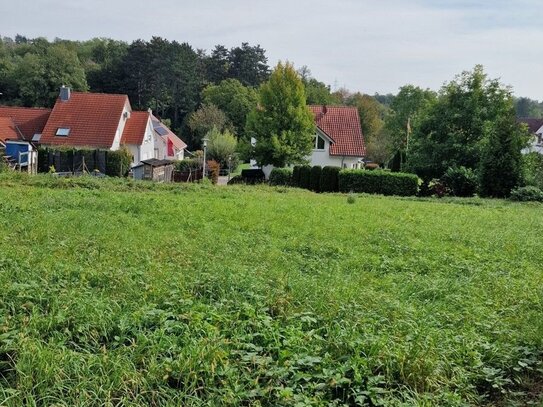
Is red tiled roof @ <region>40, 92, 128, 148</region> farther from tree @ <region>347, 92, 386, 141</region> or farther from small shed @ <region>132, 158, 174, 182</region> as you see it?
tree @ <region>347, 92, 386, 141</region>

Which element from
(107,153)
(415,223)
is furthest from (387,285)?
(107,153)

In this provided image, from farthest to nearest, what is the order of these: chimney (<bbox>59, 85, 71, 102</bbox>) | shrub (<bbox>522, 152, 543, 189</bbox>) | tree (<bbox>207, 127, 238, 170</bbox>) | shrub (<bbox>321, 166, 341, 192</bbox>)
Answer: tree (<bbox>207, 127, 238, 170</bbox>)
chimney (<bbox>59, 85, 71, 102</bbox>)
shrub (<bbox>321, 166, 341, 192</bbox>)
shrub (<bbox>522, 152, 543, 189</bbox>)

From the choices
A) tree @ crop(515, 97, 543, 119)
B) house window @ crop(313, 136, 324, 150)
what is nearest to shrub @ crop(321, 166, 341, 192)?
house window @ crop(313, 136, 324, 150)

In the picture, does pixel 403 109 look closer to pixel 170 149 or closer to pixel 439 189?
pixel 170 149

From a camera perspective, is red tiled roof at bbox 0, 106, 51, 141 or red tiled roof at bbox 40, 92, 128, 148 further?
red tiled roof at bbox 0, 106, 51, 141

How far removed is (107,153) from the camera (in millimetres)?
26875

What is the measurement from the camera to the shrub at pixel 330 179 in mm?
24953

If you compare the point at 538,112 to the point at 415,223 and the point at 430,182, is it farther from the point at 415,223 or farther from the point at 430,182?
Result: the point at 415,223

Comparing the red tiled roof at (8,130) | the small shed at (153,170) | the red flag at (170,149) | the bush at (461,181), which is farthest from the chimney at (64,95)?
the bush at (461,181)

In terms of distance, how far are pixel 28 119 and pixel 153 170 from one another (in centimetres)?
1545

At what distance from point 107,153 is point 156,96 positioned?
2999 centimetres

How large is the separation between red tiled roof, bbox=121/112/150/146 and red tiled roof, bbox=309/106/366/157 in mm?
12728

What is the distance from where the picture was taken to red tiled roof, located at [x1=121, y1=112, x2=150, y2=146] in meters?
33.3

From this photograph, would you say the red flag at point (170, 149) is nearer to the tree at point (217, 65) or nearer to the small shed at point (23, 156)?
the small shed at point (23, 156)
